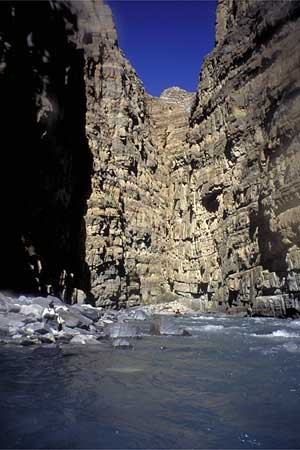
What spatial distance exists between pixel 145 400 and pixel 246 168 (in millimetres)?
35740

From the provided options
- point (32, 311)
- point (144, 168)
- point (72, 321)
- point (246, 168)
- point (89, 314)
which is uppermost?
point (144, 168)

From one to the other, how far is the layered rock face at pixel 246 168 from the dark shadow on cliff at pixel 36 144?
52.8 ft

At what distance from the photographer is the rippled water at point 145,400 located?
4684 mm

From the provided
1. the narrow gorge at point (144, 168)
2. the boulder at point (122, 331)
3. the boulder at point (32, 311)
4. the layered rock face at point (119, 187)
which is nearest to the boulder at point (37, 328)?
the boulder at point (32, 311)

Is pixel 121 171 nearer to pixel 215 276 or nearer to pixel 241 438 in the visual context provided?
pixel 215 276

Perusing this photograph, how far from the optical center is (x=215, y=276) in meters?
45.8

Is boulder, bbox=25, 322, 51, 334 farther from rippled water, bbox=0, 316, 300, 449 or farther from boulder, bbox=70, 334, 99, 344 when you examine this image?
rippled water, bbox=0, 316, 300, 449

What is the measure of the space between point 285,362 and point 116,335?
687 centimetres

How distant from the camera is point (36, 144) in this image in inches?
867

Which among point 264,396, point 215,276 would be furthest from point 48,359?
point 215,276

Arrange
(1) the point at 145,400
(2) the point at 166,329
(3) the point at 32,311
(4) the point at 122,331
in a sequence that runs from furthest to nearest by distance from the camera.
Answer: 1. (2) the point at 166,329
2. (4) the point at 122,331
3. (3) the point at 32,311
4. (1) the point at 145,400

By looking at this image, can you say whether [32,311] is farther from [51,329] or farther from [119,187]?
[119,187]

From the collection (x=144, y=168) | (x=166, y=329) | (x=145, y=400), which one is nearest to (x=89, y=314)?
(x=166, y=329)

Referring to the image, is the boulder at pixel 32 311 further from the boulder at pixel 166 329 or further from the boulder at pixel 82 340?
the boulder at pixel 166 329
